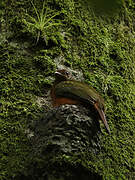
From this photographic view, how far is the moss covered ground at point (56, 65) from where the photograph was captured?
151 centimetres

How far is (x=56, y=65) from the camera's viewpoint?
1.96 metres

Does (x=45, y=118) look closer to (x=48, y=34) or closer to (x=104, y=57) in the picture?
(x=48, y=34)

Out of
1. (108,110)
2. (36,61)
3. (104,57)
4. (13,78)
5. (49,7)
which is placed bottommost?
(108,110)

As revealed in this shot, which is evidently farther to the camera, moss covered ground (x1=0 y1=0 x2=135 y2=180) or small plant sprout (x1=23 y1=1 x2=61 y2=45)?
small plant sprout (x1=23 y1=1 x2=61 y2=45)

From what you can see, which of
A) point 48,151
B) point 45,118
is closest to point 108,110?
point 45,118

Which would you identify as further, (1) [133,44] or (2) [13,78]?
(1) [133,44]

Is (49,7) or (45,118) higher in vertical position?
(49,7)

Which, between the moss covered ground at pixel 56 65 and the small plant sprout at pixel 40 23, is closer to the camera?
the moss covered ground at pixel 56 65

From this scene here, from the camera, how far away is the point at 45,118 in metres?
1.52

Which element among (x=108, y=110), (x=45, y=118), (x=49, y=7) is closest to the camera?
(x=45, y=118)

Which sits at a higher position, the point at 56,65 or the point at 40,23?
the point at 40,23

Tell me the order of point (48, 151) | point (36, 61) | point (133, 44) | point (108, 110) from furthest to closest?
point (133, 44) → point (108, 110) → point (36, 61) → point (48, 151)

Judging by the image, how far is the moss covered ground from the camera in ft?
4.97

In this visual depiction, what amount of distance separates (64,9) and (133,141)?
1237mm
